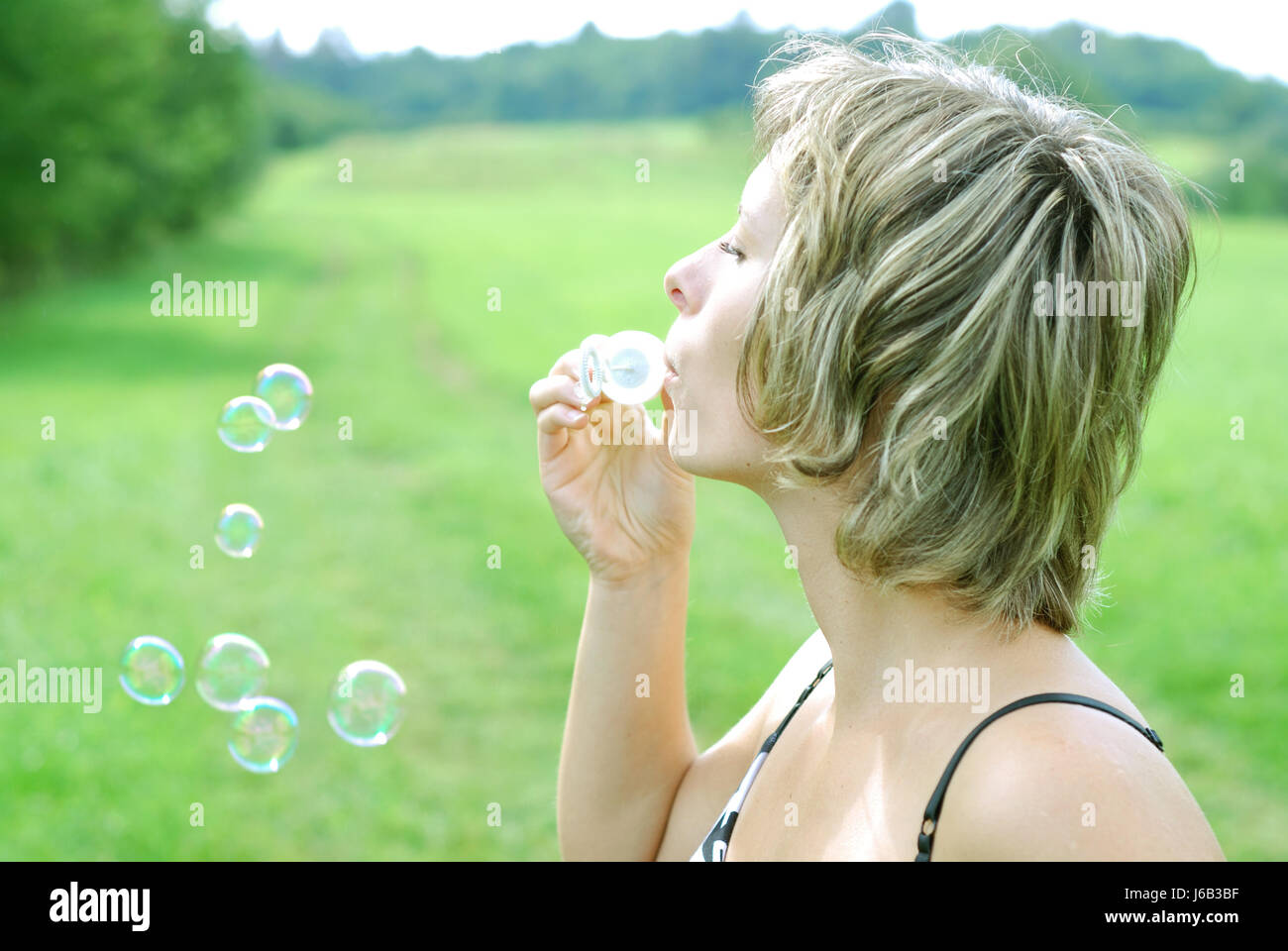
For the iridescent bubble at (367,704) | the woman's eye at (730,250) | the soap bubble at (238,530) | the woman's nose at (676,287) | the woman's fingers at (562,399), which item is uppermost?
the woman's eye at (730,250)

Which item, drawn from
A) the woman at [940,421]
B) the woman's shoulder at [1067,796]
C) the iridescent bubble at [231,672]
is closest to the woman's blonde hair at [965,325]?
the woman at [940,421]

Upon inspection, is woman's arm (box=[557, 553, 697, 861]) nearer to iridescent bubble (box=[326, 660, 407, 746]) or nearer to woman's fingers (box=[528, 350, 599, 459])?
woman's fingers (box=[528, 350, 599, 459])

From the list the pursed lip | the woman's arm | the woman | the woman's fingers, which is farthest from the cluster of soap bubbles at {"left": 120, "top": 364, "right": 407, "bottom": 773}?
the pursed lip

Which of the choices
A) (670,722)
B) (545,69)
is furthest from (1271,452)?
(545,69)

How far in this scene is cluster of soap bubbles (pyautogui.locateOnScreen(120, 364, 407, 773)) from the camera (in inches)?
117

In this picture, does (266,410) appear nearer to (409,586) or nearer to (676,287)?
(676,287)

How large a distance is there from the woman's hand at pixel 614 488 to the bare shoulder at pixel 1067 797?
80cm

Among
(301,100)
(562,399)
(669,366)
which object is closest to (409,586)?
(562,399)

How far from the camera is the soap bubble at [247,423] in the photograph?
318 centimetres

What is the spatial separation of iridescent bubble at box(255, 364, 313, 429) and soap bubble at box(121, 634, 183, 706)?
2.17 feet

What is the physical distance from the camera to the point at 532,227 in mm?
40969

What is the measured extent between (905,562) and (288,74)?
9967cm

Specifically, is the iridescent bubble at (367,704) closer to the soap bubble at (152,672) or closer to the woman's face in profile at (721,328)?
the soap bubble at (152,672)

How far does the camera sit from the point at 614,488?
2221mm
